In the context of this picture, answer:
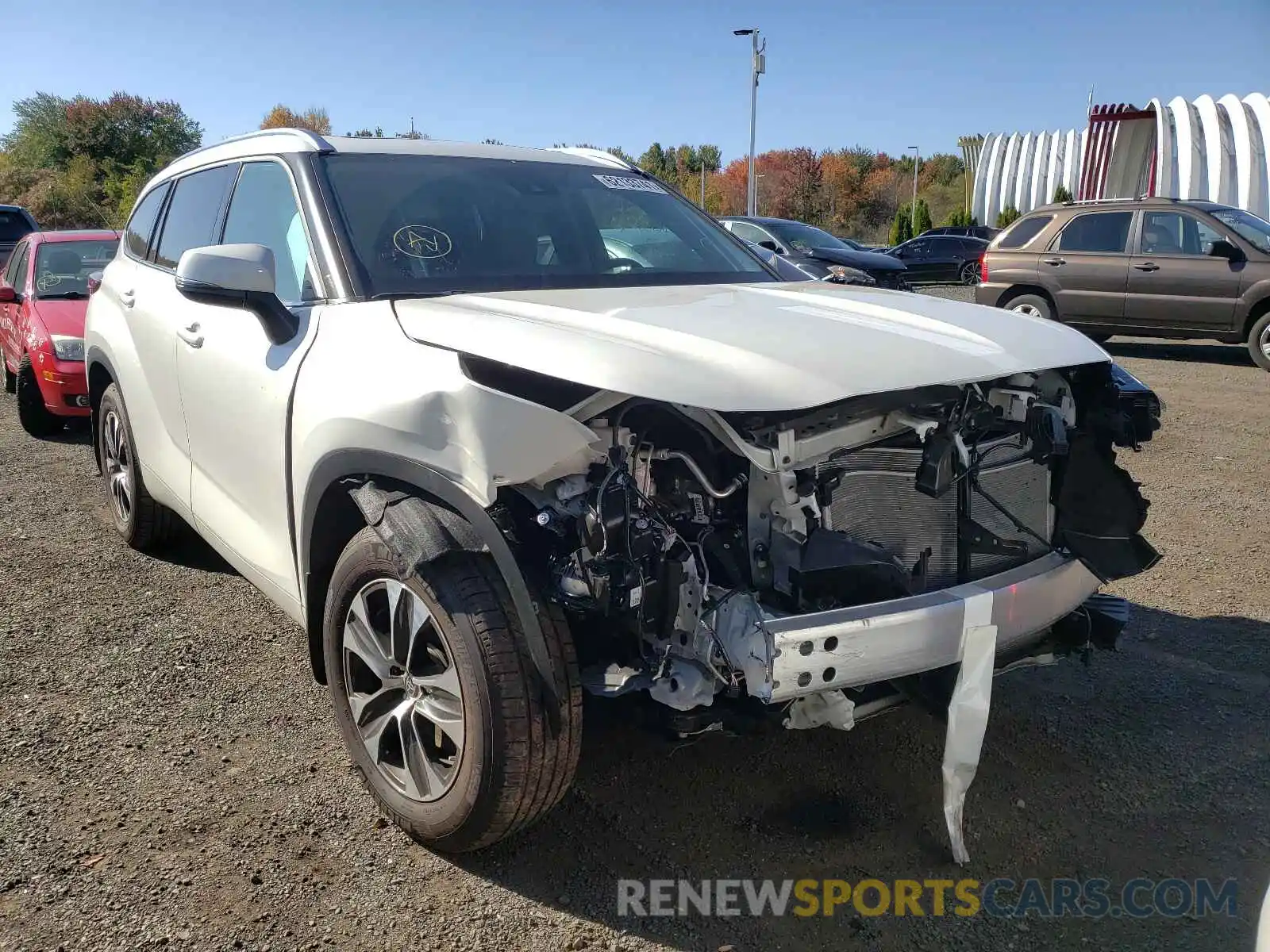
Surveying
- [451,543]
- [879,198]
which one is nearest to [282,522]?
[451,543]

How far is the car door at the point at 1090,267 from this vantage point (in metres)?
11.4

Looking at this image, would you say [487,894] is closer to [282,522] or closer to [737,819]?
[737,819]

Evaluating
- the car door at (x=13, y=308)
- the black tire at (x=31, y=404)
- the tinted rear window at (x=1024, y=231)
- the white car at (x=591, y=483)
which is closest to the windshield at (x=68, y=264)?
the car door at (x=13, y=308)

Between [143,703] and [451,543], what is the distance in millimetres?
1835

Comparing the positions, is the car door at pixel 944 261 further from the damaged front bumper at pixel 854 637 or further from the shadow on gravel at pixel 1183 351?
the damaged front bumper at pixel 854 637

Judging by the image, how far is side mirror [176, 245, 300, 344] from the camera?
2.79 m

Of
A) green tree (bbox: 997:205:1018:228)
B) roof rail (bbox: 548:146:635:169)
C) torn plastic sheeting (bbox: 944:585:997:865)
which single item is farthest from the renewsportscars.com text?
green tree (bbox: 997:205:1018:228)

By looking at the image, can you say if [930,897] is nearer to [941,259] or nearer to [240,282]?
[240,282]

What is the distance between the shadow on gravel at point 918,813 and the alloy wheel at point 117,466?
9.83ft

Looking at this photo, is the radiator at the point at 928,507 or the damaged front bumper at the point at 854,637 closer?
the damaged front bumper at the point at 854,637

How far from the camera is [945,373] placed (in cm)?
240

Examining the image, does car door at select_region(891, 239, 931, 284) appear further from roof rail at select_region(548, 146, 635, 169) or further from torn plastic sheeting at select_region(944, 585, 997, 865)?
torn plastic sheeting at select_region(944, 585, 997, 865)

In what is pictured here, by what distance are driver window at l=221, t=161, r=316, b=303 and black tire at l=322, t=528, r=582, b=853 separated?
3.43 ft

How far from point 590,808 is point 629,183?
2494mm
